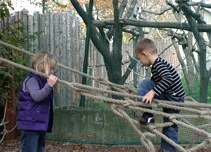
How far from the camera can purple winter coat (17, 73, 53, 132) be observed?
2938mm

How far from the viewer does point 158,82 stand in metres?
2.84

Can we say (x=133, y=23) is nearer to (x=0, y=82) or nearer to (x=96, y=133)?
(x=96, y=133)

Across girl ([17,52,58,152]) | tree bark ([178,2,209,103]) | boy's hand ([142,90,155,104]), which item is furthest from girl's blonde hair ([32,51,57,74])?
tree bark ([178,2,209,103])

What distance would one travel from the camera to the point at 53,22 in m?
6.07

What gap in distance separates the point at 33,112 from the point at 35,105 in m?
0.06

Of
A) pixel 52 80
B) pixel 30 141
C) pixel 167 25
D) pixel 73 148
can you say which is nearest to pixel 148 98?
pixel 52 80

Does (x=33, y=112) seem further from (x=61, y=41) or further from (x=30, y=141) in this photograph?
(x=61, y=41)

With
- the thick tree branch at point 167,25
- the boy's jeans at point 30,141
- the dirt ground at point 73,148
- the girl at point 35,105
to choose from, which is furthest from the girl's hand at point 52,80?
the thick tree branch at point 167,25

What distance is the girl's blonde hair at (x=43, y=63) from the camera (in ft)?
9.84

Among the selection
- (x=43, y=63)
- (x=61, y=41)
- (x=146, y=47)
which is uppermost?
(x=61, y=41)

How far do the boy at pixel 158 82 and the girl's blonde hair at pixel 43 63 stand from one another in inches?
26.6

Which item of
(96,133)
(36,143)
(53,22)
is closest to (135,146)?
(96,133)

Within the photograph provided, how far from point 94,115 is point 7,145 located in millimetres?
1146

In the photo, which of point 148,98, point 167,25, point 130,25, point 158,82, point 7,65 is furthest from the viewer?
point 130,25
